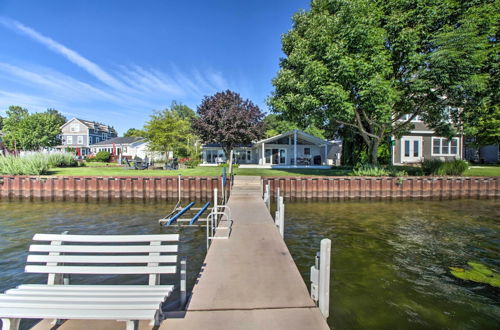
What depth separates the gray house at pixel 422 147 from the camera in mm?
27109

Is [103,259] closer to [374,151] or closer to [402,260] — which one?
[402,260]

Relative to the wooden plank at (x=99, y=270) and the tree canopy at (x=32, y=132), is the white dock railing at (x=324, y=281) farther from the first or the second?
the tree canopy at (x=32, y=132)

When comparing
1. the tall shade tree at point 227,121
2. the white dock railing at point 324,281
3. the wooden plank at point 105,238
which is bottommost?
the white dock railing at point 324,281

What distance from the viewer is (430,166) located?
19.3m

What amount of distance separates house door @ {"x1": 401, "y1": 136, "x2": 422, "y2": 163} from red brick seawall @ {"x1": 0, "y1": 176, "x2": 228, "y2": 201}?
875 inches

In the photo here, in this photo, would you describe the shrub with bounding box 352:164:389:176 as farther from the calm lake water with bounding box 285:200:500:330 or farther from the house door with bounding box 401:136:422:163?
the house door with bounding box 401:136:422:163

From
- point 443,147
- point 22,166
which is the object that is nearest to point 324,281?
point 22,166

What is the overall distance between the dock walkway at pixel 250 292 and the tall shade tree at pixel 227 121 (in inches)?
848

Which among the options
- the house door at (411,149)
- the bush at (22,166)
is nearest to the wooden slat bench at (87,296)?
the bush at (22,166)

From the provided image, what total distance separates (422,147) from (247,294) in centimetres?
3031

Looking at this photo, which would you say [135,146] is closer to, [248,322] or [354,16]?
[354,16]

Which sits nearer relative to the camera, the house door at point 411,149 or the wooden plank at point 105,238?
the wooden plank at point 105,238

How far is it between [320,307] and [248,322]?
1095 mm

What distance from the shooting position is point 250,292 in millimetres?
3910
